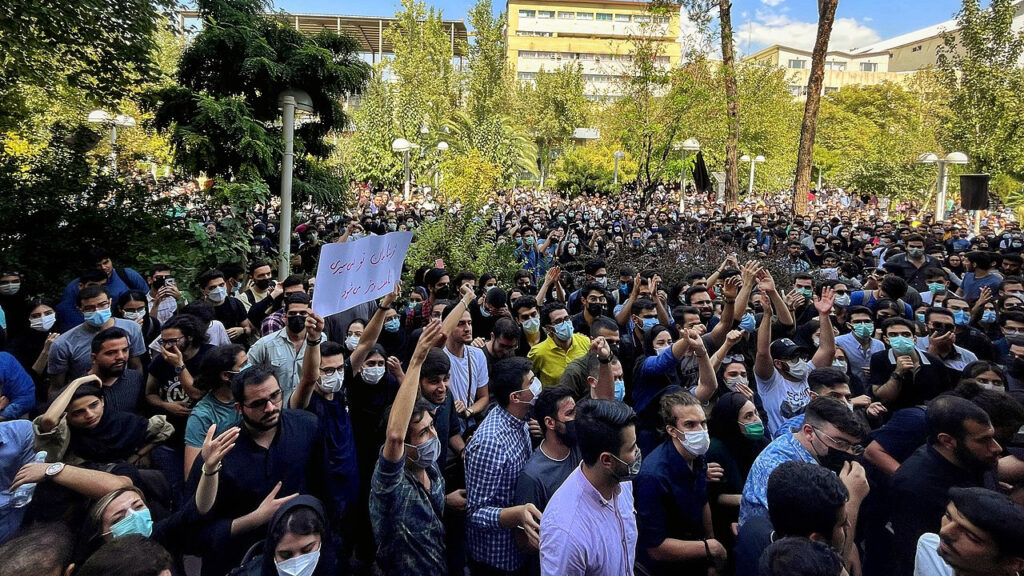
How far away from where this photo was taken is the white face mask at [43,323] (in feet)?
17.2

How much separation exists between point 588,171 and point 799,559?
1594 inches

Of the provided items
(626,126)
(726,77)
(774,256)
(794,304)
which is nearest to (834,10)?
(726,77)

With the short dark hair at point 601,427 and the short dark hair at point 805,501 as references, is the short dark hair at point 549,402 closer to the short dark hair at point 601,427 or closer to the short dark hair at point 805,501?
the short dark hair at point 601,427

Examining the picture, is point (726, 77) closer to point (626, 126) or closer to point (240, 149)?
point (626, 126)

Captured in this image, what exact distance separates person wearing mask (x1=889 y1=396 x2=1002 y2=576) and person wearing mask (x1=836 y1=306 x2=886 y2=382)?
2.40 m

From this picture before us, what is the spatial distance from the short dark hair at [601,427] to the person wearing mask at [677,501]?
59cm

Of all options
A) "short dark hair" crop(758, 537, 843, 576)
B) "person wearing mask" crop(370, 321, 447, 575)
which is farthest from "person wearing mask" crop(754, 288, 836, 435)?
"person wearing mask" crop(370, 321, 447, 575)

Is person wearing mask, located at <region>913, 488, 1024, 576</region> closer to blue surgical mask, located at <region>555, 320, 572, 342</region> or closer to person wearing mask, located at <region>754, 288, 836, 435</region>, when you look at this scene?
person wearing mask, located at <region>754, 288, 836, 435</region>

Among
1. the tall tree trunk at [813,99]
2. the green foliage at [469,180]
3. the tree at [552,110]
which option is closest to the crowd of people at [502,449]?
the green foliage at [469,180]

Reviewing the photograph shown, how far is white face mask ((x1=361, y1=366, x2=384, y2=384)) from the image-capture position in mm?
4238

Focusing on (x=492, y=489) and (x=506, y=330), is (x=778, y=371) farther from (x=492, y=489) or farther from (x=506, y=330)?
(x=492, y=489)

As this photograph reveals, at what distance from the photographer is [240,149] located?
31.4 ft

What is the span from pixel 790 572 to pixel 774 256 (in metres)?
10.2

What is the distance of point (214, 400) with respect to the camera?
148 inches
